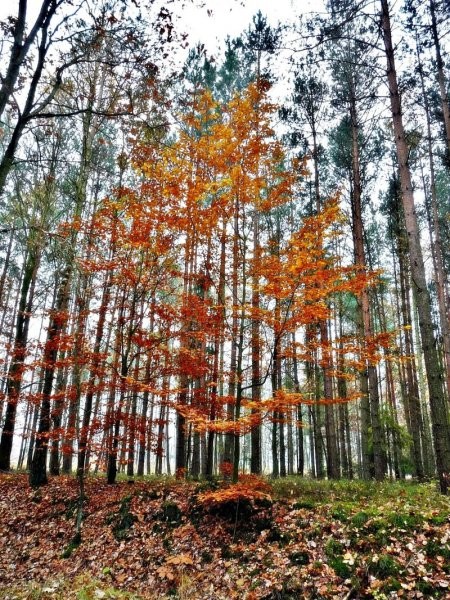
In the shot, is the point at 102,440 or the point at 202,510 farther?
the point at 102,440

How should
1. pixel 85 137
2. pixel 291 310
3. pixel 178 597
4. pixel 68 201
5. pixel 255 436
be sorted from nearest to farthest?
pixel 178 597, pixel 291 310, pixel 85 137, pixel 255 436, pixel 68 201

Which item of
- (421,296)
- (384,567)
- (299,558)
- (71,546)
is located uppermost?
(421,296)

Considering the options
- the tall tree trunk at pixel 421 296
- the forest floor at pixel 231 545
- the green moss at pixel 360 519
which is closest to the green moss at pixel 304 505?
the forest floor at pixel 231 545

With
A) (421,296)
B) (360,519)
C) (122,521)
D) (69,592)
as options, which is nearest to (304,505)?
(360,519)

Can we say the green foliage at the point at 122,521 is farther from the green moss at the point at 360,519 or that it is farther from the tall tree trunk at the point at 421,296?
the tall tree trunk at the point at 421,296

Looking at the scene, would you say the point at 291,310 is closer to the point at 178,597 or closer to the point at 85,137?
the point at 178,597

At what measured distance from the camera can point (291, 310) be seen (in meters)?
8.83

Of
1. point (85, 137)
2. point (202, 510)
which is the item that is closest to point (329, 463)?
point (202, 510)

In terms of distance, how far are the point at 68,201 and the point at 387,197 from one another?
15.1m

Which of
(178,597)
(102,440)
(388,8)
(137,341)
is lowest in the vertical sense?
(178,597)

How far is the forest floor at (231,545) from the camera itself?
17.3 ft

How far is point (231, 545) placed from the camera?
6980 mm

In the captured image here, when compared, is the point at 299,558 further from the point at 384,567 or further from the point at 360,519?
the point at 384,567

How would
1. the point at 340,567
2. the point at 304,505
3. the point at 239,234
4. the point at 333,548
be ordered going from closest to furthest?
the point at 340,567, the point at 333,548, the point at 304,505, the point at 239,234
